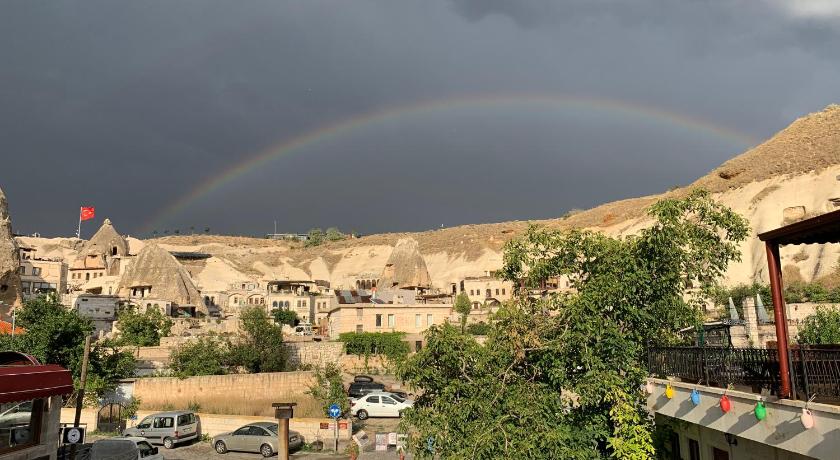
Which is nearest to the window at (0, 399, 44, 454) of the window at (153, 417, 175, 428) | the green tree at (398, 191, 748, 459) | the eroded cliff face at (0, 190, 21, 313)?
the green tree at (398, 191, 748, 459)

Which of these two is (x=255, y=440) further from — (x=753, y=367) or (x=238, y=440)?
(x=753, y=367)

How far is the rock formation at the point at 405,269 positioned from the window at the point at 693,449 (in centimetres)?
10136

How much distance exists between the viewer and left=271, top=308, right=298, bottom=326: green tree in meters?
69.3

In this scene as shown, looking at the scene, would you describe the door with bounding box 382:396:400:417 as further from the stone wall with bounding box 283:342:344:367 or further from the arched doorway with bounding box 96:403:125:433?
the stone wall with bounding box 283:342:344:367

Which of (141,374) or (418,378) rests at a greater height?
(418,378)

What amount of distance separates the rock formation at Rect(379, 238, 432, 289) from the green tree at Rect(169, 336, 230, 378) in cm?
7396

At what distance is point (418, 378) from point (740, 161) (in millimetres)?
117246

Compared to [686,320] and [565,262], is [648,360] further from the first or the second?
[565,262]

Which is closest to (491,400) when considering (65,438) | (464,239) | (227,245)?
(65,438)

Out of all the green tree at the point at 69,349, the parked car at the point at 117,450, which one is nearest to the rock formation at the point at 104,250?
the green tree at the point at 69,349

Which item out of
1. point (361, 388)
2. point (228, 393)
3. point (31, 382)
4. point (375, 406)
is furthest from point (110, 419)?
point (31, 382)

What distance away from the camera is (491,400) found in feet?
45.9

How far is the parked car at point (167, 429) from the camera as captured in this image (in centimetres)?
2683

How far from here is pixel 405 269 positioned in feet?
400
